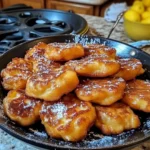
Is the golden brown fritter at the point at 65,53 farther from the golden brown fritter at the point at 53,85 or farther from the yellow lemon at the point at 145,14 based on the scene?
the yellow lemon at the point at 145,14

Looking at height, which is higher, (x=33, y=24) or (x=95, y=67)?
(x=95, y=67)

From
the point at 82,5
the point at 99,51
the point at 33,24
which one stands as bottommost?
the point at 82,5

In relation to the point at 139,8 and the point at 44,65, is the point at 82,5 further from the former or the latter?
the point at 44,65

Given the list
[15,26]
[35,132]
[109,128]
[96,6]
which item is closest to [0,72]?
[35,132]

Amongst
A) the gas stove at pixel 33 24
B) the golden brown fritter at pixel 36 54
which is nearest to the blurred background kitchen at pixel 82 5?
the gas stove at pixel 33 24

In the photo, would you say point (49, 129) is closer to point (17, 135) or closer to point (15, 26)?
point (17, 135)

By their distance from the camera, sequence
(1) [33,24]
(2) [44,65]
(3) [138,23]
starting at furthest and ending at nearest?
(1) [33,24]
(3) [138,23]
(2) [44,65]

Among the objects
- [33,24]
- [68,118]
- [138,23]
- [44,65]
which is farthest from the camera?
[33,24]

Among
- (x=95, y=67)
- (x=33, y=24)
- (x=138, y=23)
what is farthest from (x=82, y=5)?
(x=95, y=67)
